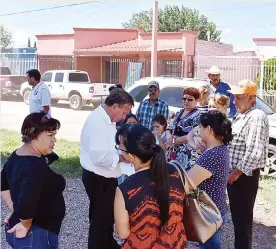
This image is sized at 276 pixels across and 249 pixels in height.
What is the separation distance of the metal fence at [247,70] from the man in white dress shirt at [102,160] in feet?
38.9

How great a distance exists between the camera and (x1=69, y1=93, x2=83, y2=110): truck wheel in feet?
63.5

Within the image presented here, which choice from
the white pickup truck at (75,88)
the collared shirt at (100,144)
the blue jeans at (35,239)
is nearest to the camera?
the blue jeans at (35,239)

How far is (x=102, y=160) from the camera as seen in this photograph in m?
3.61

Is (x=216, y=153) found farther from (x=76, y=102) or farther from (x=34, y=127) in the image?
(x=76, y=102)

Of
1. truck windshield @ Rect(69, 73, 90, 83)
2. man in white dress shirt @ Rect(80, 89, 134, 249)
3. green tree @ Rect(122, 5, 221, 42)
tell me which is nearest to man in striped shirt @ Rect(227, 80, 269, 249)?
man in white dress shirt @ Rect(80, 89, 134, 249)

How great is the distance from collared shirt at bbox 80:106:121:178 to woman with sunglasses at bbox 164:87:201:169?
3.11 feet

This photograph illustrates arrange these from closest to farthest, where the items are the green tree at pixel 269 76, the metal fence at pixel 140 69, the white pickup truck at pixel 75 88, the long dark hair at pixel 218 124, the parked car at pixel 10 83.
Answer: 1. the long dark hair at pixel 218 124
2. the green tree at pixel 269 76
3. the white pickup truck at pixel 75 88
4. the metal fence at pixel 140 69
5. the parked car at pixel 10 83

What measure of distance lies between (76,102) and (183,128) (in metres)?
15.2

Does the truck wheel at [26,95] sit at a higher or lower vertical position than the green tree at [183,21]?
lower

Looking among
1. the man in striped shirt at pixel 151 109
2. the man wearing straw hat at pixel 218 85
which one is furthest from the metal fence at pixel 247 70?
Answer: the man in striped shirt at pixel 151 109

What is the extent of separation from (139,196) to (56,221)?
2.51 feet

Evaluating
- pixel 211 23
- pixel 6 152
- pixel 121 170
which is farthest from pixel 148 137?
pixel 211 23

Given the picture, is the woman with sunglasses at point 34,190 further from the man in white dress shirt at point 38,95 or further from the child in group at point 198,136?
the man in white dress shirt at point 38,95

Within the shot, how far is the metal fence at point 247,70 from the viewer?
15.8m
